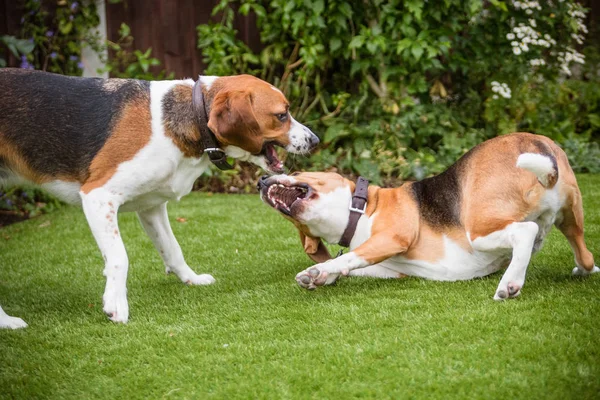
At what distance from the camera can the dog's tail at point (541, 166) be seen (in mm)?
3754

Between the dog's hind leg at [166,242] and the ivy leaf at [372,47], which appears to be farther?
the ivy leaf at [372,47]

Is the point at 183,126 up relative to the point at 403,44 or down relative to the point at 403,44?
up

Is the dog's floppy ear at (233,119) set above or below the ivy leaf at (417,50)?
above

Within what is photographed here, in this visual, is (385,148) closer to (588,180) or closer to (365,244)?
(588,180)

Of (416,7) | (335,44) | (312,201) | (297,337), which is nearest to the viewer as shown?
(297,337)

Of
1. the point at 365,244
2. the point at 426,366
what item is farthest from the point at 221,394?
the point at 365,244

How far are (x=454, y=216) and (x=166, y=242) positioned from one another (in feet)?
5.93

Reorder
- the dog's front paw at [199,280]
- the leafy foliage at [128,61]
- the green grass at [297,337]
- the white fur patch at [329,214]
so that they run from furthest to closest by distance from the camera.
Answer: the leafy foliage at [128,61] < the dog's front paw at [199,280] < the white fur patch at [329,214] < the green grass at [297,337]

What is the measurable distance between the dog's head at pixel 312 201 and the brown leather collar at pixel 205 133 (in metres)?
0.40

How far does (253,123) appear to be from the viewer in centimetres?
→ 402

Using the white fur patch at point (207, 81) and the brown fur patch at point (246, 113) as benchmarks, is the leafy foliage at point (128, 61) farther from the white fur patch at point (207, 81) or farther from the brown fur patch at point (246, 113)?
the brown fur patch at point (246, 113)

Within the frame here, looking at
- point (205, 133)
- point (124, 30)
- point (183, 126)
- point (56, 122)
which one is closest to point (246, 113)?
point (205, 133)

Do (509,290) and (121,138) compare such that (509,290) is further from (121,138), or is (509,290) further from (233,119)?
(121,138)

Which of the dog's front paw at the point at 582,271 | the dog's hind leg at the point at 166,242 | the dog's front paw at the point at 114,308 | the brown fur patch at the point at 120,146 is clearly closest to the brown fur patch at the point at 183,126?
the brown fur patch at the point at 120,146
